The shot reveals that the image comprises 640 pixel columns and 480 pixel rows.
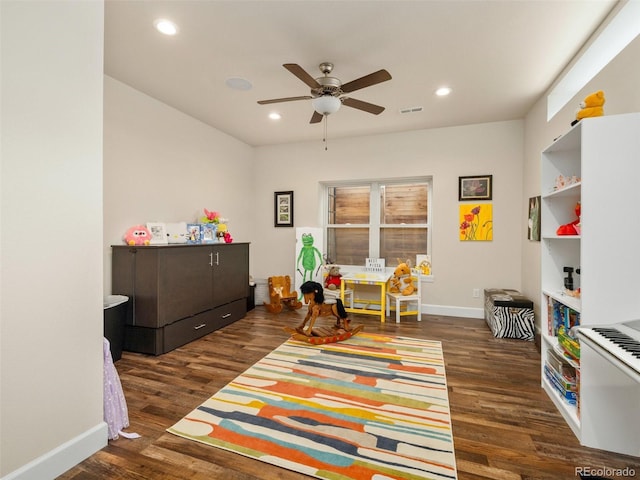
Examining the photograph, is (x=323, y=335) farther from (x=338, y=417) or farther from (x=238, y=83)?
(x=238, y=83)

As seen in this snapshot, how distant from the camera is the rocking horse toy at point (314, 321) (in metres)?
3.29

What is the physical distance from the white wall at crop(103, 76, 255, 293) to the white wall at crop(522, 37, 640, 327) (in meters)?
3.93

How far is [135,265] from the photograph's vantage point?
9.78 feet

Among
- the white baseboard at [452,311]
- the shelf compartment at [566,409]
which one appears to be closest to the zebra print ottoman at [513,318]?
the white baseboard at [452,311]

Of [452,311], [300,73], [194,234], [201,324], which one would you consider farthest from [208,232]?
[452,311]

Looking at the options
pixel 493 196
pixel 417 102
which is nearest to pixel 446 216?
pixel 493 196

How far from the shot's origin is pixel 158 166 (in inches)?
142

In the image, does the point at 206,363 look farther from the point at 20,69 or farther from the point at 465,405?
the point at 20,69

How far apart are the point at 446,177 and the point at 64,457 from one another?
4.74m

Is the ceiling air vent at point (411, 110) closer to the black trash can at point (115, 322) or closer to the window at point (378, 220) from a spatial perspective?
the window at point (378, 220)

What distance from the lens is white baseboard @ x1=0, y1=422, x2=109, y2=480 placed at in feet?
4.40

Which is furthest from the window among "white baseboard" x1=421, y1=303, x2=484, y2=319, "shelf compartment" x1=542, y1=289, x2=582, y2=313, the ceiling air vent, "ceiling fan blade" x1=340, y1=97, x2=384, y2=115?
"shelf compartment" x1=542, y1=289, x2=582, y2=313

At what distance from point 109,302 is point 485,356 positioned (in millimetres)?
3648

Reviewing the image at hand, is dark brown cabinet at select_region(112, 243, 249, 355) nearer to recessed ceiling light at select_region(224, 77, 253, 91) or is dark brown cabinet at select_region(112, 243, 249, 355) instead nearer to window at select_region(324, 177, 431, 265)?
recessed ceiling light at select_region(224, 77, 253, 91)
